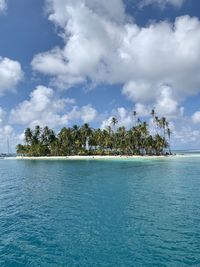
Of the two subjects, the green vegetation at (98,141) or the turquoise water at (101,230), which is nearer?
the turquoise water at (101,230)

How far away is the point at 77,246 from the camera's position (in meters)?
14.7

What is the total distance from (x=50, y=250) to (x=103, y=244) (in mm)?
2977

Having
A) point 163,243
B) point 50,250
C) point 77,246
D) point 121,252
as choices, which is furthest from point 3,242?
point 163,243

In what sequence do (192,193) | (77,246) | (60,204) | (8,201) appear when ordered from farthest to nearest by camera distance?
(192,193) → (8,201) → (60,204) → (77,246)

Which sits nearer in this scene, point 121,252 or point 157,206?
point 121,252

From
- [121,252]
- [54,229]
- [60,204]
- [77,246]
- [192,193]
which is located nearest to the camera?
[121,252]

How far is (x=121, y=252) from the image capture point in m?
13.8

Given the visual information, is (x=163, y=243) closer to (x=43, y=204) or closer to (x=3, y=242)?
(x=3, y=242)

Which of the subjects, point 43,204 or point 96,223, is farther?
point 43,204

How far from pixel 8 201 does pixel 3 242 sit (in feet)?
40.2

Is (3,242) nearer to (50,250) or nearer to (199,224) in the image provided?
(50,250)

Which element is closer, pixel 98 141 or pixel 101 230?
pixel 101 230

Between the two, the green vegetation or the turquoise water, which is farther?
the green vegetation

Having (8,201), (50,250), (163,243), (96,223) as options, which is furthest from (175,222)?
(8,201)
